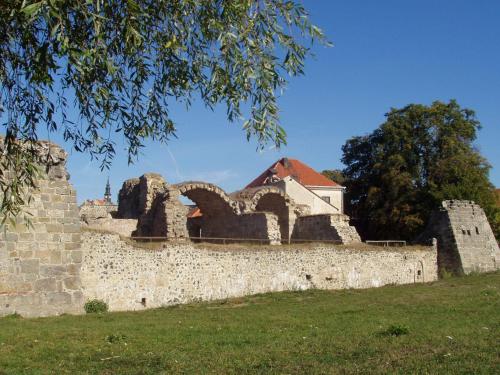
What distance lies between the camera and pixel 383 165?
37.4m

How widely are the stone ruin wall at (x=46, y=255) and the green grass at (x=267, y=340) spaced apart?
0.71 m

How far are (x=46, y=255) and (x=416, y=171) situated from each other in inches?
1066

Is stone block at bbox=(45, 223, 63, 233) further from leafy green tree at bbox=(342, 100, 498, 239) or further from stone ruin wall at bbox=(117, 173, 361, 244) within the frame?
leafy green tree at bbox=(342, 100, 498, 239)

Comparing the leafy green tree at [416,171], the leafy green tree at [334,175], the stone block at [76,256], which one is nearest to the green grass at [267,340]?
the stone block at [76,256]

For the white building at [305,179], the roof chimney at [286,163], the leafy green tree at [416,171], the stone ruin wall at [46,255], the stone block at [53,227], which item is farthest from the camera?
the roof chimney at [286,163]

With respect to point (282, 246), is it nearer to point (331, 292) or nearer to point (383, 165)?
point (331, 292)

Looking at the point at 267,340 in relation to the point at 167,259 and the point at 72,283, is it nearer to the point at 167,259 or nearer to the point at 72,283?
the point at 72,283

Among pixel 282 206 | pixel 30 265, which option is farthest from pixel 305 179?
pixel 30 265

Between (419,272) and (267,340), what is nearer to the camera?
(267,340)

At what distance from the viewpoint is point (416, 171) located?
37.2 meters

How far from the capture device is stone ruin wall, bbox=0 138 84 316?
14.2 m

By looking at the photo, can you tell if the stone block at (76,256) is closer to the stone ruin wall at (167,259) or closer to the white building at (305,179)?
the stone ruin wall at (167,259)

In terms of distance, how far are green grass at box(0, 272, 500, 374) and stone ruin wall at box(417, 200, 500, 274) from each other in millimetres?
12320

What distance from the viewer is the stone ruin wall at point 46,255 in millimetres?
14211
